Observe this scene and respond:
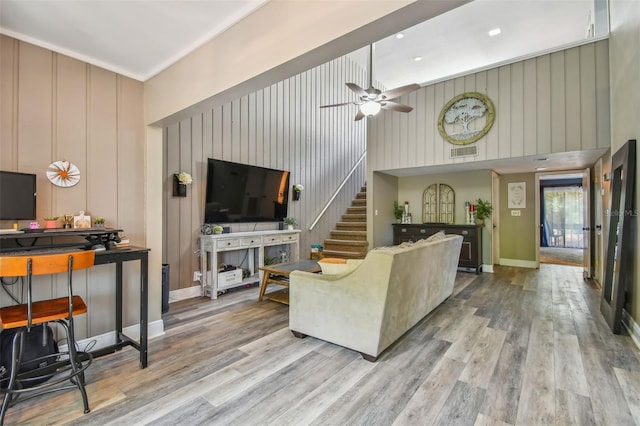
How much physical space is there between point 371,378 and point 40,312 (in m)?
2.28

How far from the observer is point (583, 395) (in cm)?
200

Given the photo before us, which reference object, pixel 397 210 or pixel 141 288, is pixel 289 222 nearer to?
pixel 397 210

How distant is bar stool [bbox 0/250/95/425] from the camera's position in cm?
168

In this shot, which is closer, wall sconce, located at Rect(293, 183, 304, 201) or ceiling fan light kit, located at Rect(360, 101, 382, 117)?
ceiling fan light kit, located at Rect(360, 101, 382, 117)

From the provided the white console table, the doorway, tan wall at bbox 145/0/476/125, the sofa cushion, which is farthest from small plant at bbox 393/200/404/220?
the doorway

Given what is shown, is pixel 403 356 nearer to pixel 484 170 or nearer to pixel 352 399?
pixel 352 399

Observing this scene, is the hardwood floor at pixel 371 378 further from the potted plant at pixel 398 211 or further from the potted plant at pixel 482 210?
the potted plant at pixel 398 211

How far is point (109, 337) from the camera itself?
8.95 feet

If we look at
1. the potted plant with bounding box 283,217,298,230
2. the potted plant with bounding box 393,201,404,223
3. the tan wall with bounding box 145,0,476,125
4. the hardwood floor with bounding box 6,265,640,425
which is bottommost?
the hardwood floor with bounding box 6,265,640,425

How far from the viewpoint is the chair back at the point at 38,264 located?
5.43 ft

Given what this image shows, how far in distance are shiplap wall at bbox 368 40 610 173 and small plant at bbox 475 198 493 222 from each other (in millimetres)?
1323

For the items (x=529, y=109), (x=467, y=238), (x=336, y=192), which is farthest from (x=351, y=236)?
(x=529, y=109)

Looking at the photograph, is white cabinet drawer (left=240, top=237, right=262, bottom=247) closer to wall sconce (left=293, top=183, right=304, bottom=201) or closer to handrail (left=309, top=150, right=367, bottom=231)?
wall sconce (left=293, top=183, right=304, bottom=201)

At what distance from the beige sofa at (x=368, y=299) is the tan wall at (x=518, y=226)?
477 centimetres
